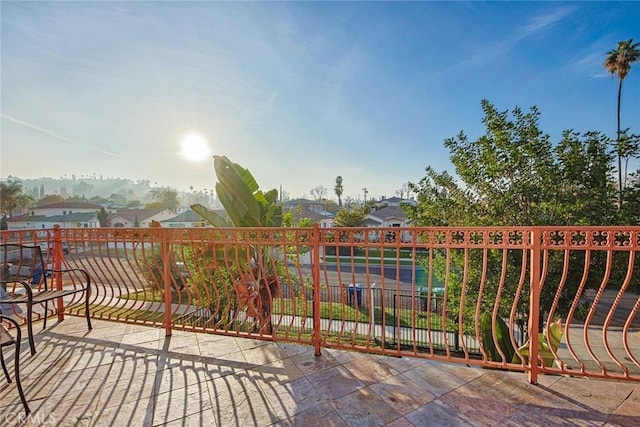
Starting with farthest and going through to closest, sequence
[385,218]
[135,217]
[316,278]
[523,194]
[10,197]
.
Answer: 1. [135,217]
2. [10,197]
3. [385,218]
4. [523,194]
5. [316,278]

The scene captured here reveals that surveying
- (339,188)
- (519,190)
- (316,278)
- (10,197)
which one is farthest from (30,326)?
(339,188)

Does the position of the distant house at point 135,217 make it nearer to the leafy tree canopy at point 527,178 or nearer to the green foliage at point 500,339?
the leafy tree canopy at point 527,178

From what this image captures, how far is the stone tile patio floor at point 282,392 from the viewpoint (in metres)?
1.84

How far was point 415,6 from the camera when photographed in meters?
5.67

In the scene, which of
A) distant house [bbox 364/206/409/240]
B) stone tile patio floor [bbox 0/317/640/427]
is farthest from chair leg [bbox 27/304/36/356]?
distant house [bbox 364/206/409/240]

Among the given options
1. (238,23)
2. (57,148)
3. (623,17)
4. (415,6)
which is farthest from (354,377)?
(57,148)

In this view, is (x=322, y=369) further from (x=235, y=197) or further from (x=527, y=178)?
(x=527, y=178)

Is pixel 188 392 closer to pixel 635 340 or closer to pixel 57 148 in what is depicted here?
pixel 635 340

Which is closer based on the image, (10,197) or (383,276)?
(383,276)

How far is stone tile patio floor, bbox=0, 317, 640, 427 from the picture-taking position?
1836 millimetres

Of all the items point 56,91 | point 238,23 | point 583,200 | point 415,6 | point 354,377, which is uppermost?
point 415,6

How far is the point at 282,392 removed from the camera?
2129 mm

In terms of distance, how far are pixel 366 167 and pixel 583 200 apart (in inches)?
778

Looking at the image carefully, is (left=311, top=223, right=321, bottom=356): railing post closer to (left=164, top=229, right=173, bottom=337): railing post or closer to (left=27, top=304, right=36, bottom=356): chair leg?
(left=164, top=229, right=173, bottom=337): railing post
